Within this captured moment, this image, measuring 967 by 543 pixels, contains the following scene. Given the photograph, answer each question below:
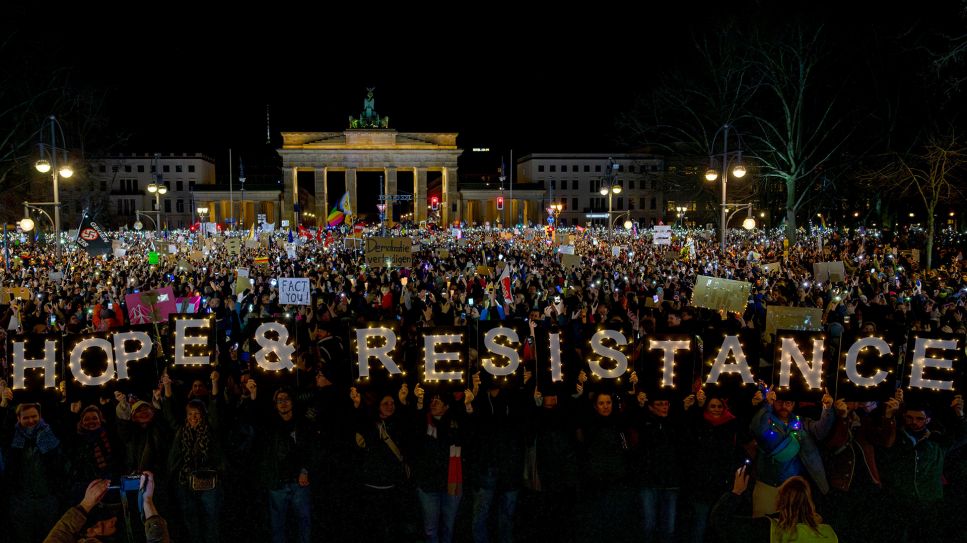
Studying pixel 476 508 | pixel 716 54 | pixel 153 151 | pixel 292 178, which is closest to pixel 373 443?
pixel 476 508

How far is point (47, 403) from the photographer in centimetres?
650

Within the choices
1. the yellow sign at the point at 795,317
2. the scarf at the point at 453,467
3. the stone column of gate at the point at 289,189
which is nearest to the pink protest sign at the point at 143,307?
the scarf at the point at 453,467

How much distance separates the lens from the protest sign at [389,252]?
17.7 metres

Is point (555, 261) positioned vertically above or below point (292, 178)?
below

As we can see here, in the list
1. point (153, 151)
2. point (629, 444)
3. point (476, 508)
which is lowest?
point (476, 508)

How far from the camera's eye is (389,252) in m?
17.8

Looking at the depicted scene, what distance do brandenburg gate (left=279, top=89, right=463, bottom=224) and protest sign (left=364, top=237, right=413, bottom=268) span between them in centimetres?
6923

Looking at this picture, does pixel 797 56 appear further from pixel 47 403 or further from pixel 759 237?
pixel 47 403

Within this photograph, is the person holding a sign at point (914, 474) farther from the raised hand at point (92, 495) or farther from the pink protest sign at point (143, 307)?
the pink protest sign at point (143, 307)

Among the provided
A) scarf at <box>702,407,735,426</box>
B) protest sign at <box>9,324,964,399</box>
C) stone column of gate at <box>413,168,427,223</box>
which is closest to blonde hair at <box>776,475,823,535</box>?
scarf at <box>702,407,735,426</box>

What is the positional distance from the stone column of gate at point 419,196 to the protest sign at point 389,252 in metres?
67.3

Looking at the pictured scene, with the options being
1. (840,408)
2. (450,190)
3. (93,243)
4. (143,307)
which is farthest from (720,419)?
(450,190)

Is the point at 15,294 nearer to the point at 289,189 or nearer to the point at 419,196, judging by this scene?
the point at 419,196

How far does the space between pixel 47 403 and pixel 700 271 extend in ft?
59.3
